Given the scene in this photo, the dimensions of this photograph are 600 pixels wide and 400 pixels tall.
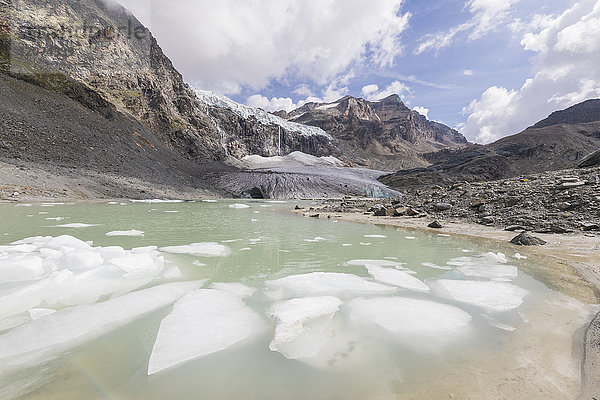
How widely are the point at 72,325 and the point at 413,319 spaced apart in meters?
2.76

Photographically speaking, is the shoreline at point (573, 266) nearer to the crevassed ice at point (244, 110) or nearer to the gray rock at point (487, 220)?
the gray rock at point (487, 220)

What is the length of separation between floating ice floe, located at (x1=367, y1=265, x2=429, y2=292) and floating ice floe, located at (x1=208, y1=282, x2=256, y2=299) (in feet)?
5.35

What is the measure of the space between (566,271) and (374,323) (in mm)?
3627

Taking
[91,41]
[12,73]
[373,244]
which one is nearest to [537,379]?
[373,244]

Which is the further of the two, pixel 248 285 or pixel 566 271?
pixel 566 271

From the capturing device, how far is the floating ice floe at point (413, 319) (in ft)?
6.87

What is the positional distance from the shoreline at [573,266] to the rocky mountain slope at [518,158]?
4839 cm

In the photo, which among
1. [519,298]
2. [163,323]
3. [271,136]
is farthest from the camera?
[271,136]

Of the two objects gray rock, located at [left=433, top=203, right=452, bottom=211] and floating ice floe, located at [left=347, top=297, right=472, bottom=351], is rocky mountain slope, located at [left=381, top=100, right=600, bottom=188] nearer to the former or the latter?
gray rock, located at [left=433, top=203, right=452, bottom=211]

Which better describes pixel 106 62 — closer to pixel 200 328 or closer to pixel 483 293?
pixel 200 328

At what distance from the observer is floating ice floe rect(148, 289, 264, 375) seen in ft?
5.91

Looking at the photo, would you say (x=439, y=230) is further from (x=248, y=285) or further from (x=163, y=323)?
(x=163, y=323)

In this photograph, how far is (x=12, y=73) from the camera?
27.3m

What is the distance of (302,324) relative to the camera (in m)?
2.23
